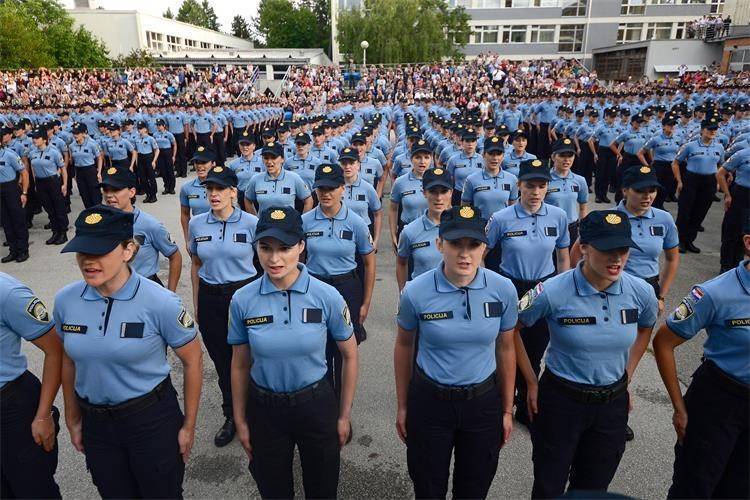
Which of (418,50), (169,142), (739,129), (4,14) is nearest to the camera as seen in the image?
(739,129)

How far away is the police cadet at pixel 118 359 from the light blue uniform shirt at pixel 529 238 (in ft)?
9.22

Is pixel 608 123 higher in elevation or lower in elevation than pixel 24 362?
higher

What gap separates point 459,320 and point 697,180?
25.0 ft

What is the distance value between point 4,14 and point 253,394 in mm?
43357

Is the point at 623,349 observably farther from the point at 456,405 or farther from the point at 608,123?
the point at 608,123

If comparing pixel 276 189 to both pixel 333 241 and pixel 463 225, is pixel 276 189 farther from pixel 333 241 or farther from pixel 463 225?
pixel 463 225

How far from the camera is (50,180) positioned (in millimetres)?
8922

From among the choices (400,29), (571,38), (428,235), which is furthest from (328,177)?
(571,38)

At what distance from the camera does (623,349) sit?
273 centimetres

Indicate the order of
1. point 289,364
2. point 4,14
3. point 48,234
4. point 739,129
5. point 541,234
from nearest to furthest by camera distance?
point 289,364
point 541,234
point 48,234
point 739,129
point 4,14

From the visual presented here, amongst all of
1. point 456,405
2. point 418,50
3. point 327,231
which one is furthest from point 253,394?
point 418,50

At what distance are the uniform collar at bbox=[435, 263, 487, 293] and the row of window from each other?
5378 cm

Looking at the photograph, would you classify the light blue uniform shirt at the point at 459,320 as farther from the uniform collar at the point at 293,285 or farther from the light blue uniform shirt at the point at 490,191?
the light blue uniform shirt at the point at 490,191

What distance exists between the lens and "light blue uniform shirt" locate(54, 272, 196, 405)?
2.42m
